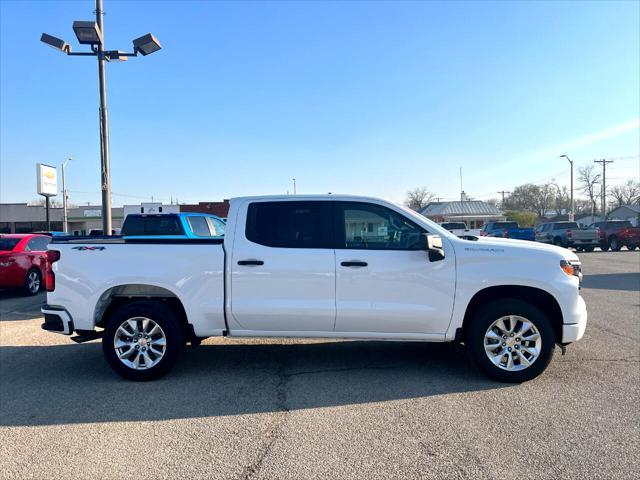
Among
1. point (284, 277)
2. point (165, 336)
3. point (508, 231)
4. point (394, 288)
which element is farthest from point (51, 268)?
point (508, 231)

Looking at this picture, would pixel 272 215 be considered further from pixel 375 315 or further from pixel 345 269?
pixel 375 315

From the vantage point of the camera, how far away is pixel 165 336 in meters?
5.03

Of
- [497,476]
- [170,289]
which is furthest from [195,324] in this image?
[497,476]

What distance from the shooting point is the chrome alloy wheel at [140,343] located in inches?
198

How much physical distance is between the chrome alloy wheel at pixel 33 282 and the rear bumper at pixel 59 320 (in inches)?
316

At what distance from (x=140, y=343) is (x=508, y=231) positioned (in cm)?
2689

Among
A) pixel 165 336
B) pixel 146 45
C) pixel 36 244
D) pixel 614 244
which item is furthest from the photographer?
pixel 614 244

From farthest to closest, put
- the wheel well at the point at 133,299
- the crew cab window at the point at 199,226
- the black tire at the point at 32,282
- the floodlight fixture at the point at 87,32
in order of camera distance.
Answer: the black tire at the point at 32,282 → the crew cab window at the point at 199,226 → the floodlight fixture at the point at 87,32 → the wheel well at the point at 133,299

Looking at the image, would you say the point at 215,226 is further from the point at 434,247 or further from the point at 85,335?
the point at 434,247

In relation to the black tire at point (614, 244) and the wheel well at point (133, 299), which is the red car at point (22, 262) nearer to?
the wheel well at point (133, 299)

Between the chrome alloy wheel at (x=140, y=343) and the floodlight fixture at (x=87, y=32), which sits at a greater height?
the floodlight fixture at (x=87, y=32)

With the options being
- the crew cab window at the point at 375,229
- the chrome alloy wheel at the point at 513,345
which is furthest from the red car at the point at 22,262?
the chrome alloy wheel at the point at 513,345

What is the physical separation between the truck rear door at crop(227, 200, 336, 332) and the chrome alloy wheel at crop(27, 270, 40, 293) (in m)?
9.47

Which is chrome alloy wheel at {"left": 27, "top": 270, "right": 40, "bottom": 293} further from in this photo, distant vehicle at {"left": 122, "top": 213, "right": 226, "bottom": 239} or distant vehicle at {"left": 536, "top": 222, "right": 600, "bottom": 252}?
distant vehicle at {"left": 536, "top": 222, "right": 600, "bottom": 252}
